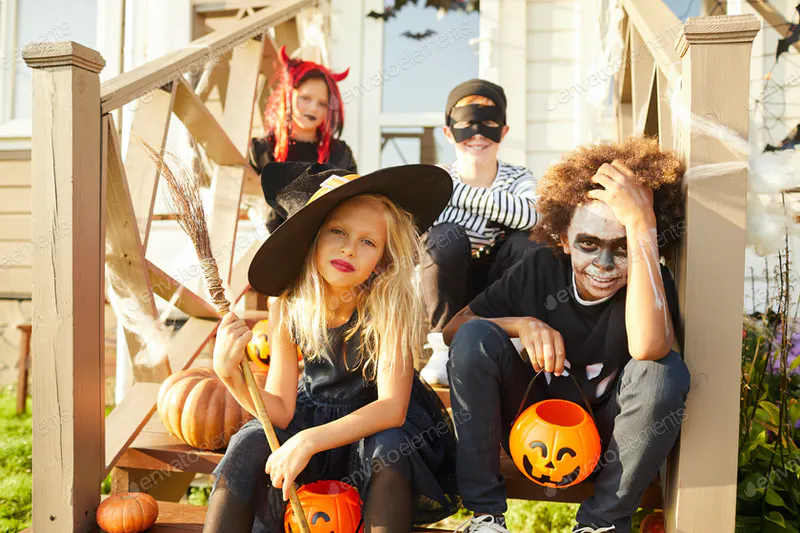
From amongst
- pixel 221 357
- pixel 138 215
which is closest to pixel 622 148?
pixel 221 357

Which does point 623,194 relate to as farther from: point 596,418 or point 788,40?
point 788,40

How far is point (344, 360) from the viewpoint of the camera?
1754 millimetres

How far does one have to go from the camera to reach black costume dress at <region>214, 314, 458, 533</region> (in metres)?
1.54

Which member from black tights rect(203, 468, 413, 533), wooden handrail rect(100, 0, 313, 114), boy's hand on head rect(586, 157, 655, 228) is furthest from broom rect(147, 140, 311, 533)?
boy's hand on head rect(586, 157, 655, 228)

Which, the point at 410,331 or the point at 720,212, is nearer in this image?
the point at 720,212

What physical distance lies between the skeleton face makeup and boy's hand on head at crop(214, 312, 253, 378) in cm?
88

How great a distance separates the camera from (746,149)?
1450mm

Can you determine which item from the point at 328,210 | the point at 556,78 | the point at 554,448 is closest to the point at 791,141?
the point at 556,78

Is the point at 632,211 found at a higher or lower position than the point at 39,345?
higher

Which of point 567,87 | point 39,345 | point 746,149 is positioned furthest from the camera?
point 567,87

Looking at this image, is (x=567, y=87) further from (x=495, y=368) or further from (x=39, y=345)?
(x=39, y=345)

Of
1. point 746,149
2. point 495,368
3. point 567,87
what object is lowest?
point 495,368

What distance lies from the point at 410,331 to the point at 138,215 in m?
1.02

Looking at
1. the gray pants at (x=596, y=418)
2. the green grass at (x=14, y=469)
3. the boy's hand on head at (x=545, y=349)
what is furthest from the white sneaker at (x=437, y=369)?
the green grass at (x=14, y=469)
